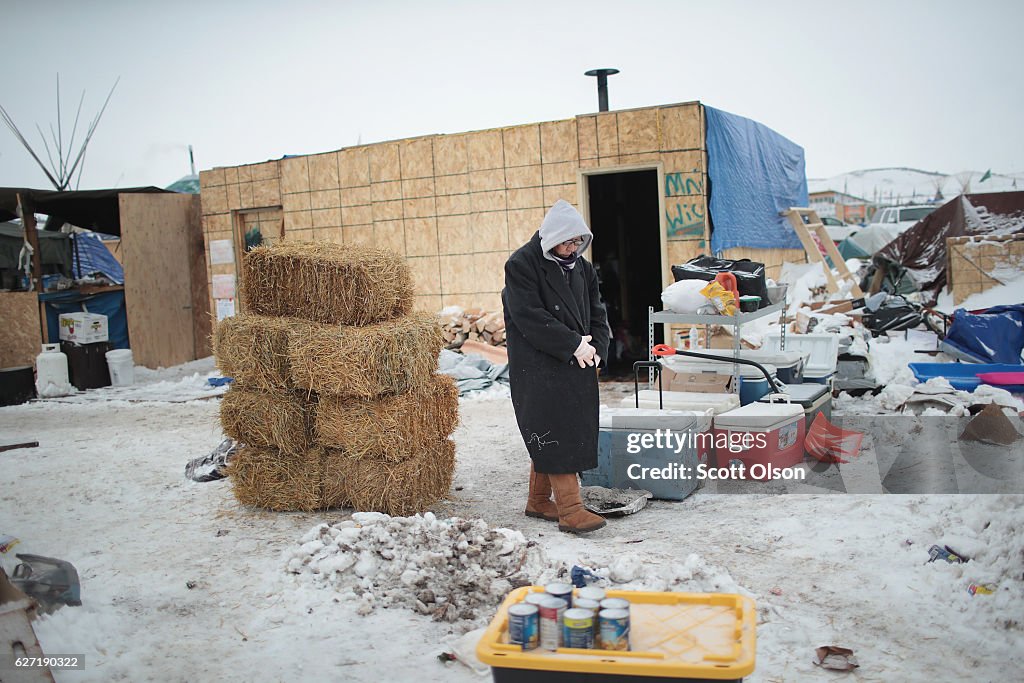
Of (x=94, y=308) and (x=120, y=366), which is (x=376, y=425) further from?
(x=94, y=308)

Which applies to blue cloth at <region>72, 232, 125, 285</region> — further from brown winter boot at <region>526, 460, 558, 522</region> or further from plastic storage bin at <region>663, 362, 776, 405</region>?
brown winter boot at <region>526, 460, 558, 522</region>

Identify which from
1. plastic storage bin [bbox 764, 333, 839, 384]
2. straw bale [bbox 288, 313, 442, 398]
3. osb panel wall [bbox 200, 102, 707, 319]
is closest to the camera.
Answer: straw bale [bbox 288, 313, 442, 398]

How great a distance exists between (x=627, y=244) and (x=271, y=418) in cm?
974

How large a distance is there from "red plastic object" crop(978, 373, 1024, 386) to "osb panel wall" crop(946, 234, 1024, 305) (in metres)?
6.18

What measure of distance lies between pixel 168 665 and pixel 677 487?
10.4 ft

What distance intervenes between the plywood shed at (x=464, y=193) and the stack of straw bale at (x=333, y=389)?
15.8 ft

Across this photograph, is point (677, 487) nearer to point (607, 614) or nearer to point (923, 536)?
point (923, 536)

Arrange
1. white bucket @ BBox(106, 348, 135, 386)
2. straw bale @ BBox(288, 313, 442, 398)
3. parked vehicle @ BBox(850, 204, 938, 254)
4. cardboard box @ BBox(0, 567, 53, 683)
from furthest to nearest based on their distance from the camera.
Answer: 1. parked vehicle @ BBox(850, 204, 938, 254)
2. white bucket @ BBox(106, 348, 135, 386)
3. straw bale @ BBox(288, 313, 442, 398)
4. cardboard box @ BBox(0, 567, 53, 683)

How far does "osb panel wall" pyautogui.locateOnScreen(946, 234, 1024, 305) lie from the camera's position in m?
12.9

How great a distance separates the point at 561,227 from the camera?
4.54m

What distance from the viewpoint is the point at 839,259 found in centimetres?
1420

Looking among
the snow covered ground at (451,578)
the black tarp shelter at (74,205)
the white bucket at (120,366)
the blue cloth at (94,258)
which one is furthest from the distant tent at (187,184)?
the snow covered ground at (451,578)

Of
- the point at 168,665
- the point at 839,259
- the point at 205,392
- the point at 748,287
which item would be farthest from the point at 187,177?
the point at 168,665

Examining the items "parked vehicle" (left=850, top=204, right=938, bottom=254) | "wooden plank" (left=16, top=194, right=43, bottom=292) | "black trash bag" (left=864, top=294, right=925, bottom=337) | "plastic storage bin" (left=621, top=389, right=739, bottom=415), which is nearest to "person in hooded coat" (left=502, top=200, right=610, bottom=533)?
"plastic storage bin" (left=621, top=389, right=739, bottom=415)
